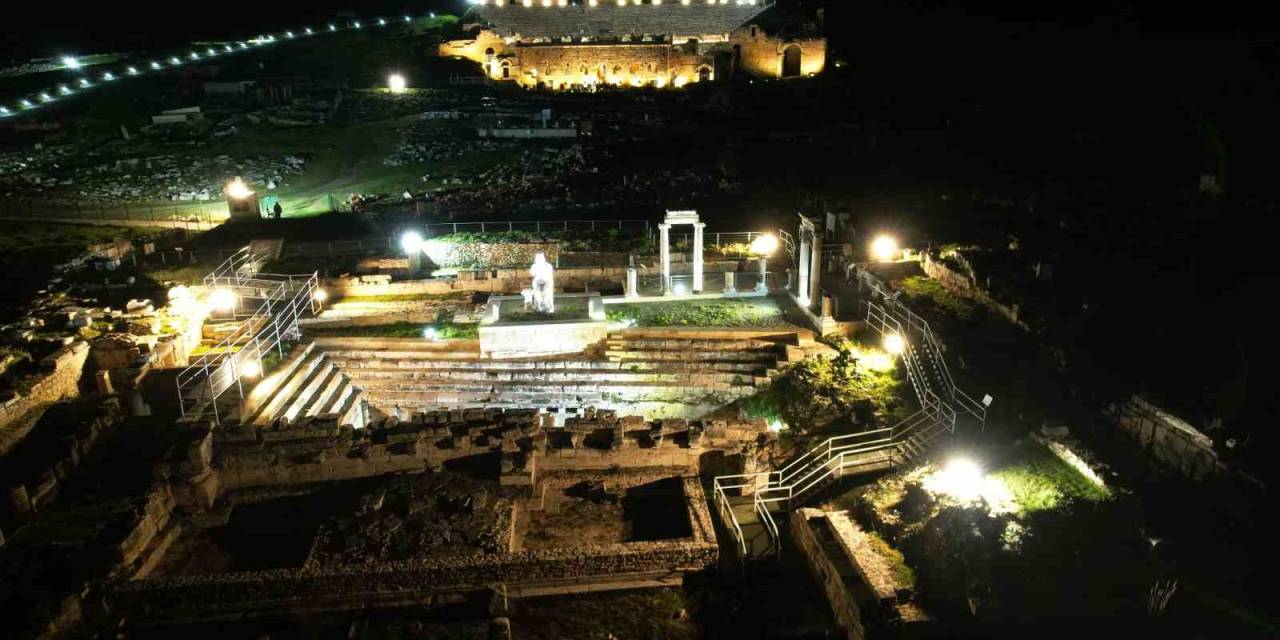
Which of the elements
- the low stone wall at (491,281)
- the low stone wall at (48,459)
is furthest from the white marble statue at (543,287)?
the low stone wall at (48,459)

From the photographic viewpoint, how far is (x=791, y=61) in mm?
55188

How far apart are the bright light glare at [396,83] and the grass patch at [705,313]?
116 ft

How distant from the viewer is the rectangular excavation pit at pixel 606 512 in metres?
12.4

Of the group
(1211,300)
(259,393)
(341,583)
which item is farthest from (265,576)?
(1211,300)

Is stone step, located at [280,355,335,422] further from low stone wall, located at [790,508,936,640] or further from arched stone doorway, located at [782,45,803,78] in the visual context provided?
arched stone doorway, located at [782,45,803,78]

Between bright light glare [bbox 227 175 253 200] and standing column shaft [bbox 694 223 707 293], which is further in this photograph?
bright light glare [bbox 227 175 253 200]

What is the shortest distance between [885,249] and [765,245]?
4254 millimetres

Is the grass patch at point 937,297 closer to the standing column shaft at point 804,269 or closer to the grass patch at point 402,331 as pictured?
the standing column shaft at point 804,269

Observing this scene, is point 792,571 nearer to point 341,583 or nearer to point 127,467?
point 341,583

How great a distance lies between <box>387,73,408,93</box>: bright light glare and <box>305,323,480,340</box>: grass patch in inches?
1320

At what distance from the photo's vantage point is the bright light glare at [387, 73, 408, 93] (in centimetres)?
5061

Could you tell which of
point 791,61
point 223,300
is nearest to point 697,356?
point 223,300

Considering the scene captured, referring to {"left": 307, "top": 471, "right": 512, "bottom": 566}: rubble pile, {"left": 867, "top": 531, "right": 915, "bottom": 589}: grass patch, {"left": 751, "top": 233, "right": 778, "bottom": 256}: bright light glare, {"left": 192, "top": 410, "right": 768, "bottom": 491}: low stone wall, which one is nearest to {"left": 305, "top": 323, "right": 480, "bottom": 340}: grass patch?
{"left": 192, "top": 410, "right": 768, "bottom": 491}: low stone wall

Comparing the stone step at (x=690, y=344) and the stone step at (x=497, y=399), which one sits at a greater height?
the stone step at (x=690, y=344)
